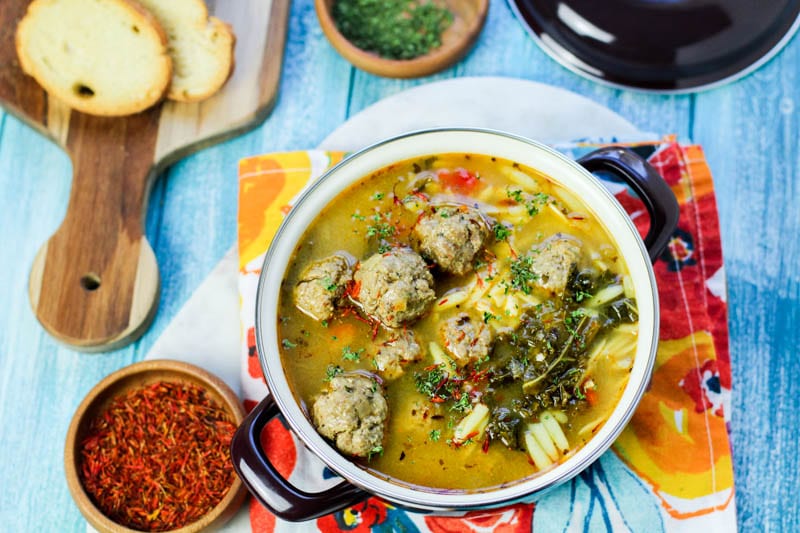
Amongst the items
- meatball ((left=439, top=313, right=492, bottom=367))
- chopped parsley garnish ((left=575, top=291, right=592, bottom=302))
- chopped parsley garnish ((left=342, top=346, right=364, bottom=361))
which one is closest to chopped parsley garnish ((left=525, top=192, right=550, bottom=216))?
chopped parsley garnish ((left=575, top=291, right=592, bottom=302))

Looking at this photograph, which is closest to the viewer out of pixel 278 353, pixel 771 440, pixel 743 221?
pixel 278 353

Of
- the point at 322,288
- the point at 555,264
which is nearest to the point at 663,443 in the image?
the point at 555,264

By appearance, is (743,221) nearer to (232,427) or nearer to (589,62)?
(589,62)

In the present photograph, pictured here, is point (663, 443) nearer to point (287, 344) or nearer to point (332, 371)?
point (332, 371)

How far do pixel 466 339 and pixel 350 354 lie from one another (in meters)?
0.47

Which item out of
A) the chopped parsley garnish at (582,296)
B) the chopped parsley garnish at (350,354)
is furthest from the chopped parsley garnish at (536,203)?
the chopped parsley garnish at (350,354)

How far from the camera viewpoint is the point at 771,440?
3729mm

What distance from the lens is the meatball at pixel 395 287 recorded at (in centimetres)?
304

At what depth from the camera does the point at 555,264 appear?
124 inches

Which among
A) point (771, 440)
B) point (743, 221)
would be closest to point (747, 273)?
point (743, 221)

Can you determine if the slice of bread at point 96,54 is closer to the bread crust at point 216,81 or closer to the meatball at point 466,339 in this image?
the bread crust at point 216,81

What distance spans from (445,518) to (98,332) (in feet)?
6.10

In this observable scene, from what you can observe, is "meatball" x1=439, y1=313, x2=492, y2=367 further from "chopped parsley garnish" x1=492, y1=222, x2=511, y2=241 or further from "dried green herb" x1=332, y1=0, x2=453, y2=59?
"dried green herb" x1=332, y1=0, x2=453, y2=59

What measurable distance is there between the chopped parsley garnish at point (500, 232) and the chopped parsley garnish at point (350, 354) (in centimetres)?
73
